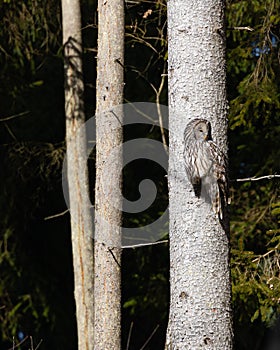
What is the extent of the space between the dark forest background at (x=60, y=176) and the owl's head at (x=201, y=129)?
10.5 feet

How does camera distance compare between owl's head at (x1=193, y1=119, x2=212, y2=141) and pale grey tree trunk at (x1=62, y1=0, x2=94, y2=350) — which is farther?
pale grey tree trunk at (x1=62, y1=0, x2=94, y2=350)

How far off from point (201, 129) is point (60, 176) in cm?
501

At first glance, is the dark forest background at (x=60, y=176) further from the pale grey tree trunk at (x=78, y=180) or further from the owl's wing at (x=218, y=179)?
the owl's wing at (x=218, y=179)

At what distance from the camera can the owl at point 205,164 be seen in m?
3.65

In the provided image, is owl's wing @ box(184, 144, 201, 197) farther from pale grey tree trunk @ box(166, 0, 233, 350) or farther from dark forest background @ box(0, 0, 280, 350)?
dark forest background @ box(0, 0, 280, 350)

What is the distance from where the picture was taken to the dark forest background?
304 inches

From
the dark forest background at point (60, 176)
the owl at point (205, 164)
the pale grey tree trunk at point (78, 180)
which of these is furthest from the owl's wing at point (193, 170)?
the pale grey tree trunk at point (78, 180)

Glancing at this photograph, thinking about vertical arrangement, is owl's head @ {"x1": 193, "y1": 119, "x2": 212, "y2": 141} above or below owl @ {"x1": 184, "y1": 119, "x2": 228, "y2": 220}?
above

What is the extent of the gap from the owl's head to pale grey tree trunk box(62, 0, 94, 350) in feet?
11.4

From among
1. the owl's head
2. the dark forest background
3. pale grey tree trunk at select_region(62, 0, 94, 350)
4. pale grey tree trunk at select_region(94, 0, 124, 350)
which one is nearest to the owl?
the owl's head

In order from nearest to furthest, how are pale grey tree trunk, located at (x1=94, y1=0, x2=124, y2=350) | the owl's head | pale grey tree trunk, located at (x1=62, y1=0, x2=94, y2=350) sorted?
the owl's head
pale grey tree trunk, located at (x1=94, y1=0, x2=124, y2=350)
pale grey tree trunk, located at (x1=62, y1=0, x2=94, y2=350)

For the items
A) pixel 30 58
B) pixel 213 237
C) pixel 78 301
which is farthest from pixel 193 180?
pixel 30 58

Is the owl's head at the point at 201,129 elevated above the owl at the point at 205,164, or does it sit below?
above

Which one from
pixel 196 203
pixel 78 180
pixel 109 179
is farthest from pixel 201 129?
pixel 78 180
